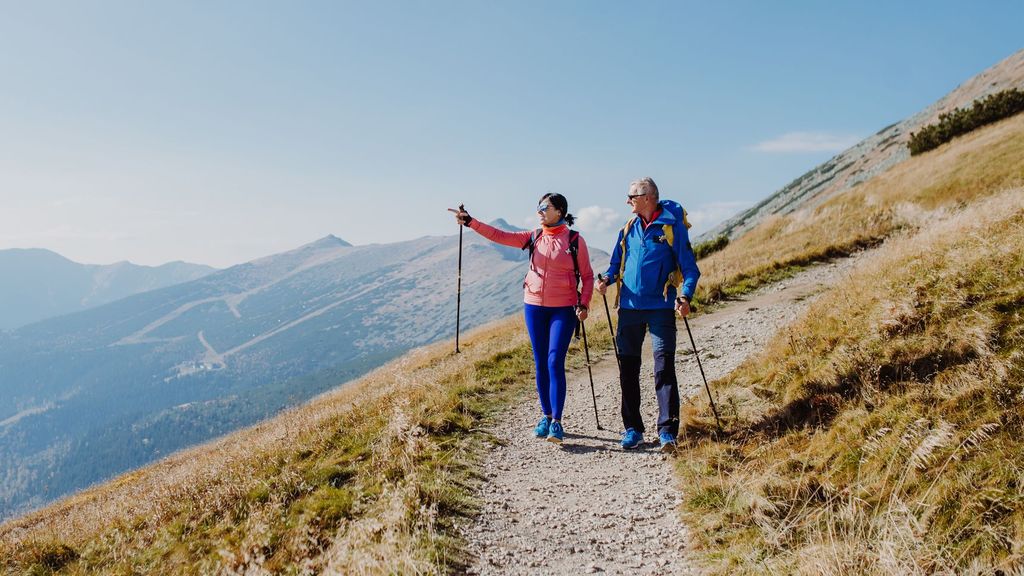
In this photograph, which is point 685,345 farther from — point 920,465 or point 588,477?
point 920,465

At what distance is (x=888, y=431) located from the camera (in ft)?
16.2

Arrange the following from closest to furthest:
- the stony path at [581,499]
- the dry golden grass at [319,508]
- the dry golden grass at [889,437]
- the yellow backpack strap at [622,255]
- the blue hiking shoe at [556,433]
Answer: the dry golden grass at [889,437] → the stony path at [581,499] → the dry golden grass at [319,508] → the yellow backpack strap at [622,255] → the blue hiking shoe at [556,433]

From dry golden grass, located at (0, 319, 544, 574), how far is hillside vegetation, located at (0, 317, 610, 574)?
0.02 m

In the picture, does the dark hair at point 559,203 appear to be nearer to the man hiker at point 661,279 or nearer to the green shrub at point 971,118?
the man hiker at point 661,279

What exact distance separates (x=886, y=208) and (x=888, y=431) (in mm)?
23584

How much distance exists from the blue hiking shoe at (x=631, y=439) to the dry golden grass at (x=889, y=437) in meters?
0.88

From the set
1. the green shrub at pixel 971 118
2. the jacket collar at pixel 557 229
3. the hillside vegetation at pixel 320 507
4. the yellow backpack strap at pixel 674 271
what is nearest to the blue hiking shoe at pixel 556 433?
the hillside vegetation at pixel 320 507

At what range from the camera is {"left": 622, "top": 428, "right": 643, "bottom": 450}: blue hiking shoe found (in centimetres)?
719

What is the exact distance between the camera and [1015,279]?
6.16 meters

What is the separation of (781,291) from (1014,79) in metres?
45.1

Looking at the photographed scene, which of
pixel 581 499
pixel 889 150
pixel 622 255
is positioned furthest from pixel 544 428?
pixel 889 150

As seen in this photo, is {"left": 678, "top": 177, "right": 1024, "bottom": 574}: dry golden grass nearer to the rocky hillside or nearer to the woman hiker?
the woman hiker

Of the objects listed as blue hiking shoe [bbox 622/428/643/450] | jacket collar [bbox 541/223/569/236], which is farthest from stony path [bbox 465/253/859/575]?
jacket collar [bbox 541/223/569/236]

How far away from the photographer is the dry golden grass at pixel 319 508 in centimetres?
511
